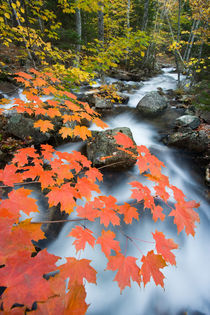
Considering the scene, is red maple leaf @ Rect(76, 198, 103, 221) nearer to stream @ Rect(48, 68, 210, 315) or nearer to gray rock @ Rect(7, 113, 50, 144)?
stream @ Rect(48, 68, 210, 315)

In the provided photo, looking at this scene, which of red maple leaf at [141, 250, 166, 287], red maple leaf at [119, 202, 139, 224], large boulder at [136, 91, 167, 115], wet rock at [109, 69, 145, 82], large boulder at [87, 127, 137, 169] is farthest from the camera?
wet rock at [109, 69, 145, 82]

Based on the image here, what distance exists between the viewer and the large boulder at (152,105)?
27.0 ft

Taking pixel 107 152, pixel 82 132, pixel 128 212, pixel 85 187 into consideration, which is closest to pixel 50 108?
pixel 82 132

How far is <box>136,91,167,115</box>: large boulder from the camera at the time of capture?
8.22 metres

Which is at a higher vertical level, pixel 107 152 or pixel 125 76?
pixel 125 76

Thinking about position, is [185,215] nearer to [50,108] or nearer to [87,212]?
[87,212]

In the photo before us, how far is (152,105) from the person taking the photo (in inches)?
325

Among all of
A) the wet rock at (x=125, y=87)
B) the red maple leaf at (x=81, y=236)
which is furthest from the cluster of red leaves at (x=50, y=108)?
the wet rock at (x=125, y=87)

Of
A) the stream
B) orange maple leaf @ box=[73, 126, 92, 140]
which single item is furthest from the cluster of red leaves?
the stream

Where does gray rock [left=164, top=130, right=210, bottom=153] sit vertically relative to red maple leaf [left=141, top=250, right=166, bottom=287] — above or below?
below

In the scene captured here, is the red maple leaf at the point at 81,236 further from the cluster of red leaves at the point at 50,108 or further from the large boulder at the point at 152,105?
the large boulder at the point at 152,105

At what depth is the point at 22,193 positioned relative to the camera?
1.48 meters

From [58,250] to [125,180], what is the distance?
2.48 metres

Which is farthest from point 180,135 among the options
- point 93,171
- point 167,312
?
point 167,312
